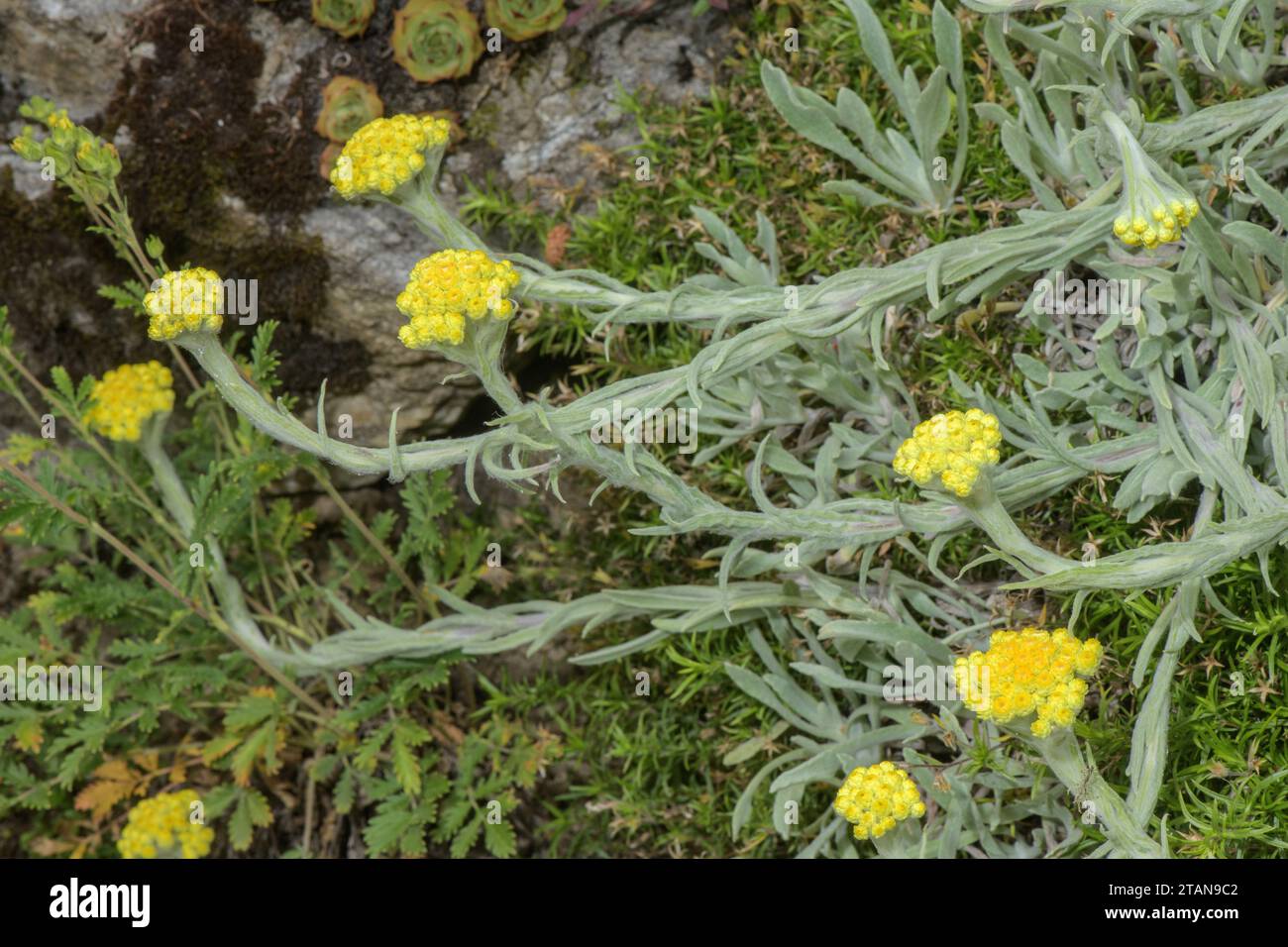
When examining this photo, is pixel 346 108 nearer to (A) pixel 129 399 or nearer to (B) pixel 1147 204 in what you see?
(A) pixel 129 399

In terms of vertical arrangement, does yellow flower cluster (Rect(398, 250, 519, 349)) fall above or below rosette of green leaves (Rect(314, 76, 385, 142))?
below

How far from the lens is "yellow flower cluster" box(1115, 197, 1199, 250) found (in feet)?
5.70

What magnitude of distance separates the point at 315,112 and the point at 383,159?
89 centimetres

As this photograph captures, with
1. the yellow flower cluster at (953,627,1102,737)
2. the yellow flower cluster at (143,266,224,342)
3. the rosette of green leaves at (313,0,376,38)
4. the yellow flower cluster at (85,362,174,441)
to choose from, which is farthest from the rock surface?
the yellow flower cluster at (953,627,1102,737)

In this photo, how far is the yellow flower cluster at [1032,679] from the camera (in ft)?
5.67

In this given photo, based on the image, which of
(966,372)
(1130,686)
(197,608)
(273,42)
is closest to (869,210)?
(966,372)

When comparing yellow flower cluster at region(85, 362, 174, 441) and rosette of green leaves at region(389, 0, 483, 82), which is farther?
rosette of green leaves at region(389, 0, 483, 82)

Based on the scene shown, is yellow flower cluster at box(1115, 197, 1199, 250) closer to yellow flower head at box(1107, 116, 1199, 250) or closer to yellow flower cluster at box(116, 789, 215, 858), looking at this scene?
yellow flower head at box(1107, 116, 1199, 250)

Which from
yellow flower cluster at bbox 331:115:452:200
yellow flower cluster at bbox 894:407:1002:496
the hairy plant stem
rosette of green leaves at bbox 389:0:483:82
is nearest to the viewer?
yellow flower cluster at bbox 894:407:1002:496

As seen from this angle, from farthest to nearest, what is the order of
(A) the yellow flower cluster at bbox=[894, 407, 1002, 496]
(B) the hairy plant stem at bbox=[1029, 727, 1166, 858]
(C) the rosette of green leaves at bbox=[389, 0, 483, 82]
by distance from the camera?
(C) the rosette of green leaves at bbox=[389, 0, 483, 82], (B) the hairy plant stem at bbox=[1029, 727, 1166, 858], (A) the yellow flower cluster at bbox=[894, 407, 1002, 496]

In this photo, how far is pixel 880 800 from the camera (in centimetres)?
192

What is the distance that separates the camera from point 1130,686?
2.20 meters

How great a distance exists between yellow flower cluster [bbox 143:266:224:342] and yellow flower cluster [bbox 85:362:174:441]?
0.71 metres

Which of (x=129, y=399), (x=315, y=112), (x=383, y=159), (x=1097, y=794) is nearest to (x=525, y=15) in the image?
(x=315, y=112)
